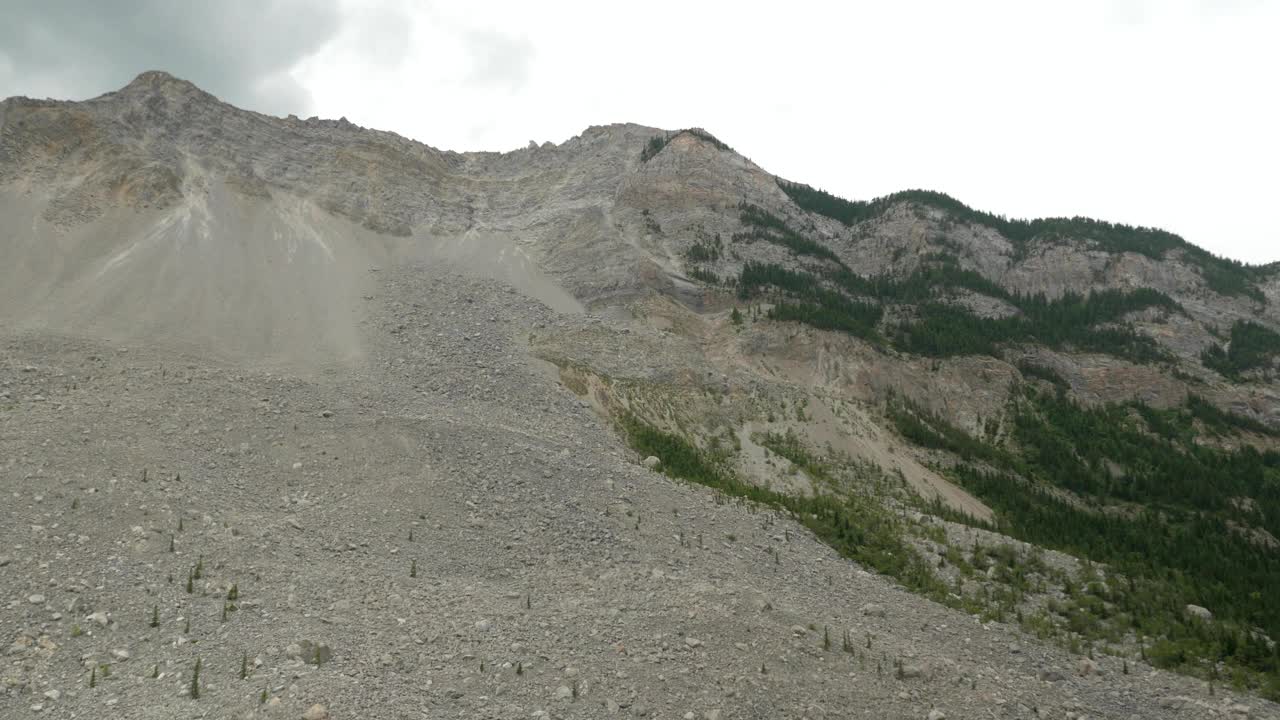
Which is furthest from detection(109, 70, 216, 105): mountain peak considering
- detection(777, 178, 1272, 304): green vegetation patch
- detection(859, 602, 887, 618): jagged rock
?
detection(859, 602, 887, 618): jagged rock

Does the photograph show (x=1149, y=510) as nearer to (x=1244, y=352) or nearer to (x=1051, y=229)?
(x=1244, y=352)

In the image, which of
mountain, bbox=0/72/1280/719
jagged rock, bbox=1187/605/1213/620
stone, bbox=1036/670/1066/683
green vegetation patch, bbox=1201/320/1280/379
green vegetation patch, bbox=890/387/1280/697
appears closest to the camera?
mountain, bbox=0/72/1280/719

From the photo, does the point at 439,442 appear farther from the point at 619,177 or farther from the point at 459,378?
the point at 619,177

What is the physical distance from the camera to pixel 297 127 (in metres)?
55.9

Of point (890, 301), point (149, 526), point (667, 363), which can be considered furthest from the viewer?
point (890, 301)

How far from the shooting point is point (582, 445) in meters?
23.0

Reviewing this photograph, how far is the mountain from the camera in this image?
11.9 metres

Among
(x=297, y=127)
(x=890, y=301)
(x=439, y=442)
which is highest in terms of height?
(x=297, y=127)

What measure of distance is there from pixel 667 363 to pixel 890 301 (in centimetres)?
2537

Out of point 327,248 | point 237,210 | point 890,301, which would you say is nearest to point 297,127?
point 237,210

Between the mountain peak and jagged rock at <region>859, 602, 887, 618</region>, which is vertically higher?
the mountain peak

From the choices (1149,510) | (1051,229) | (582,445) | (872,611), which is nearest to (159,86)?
(582,445)

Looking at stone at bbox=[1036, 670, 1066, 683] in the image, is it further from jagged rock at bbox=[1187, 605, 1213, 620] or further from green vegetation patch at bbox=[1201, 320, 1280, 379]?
green vegetation patch at bbox=[1201, 320, 1280, 379]

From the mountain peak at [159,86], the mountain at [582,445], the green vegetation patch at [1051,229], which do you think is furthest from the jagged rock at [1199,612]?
the mountain peak at [159,86]
